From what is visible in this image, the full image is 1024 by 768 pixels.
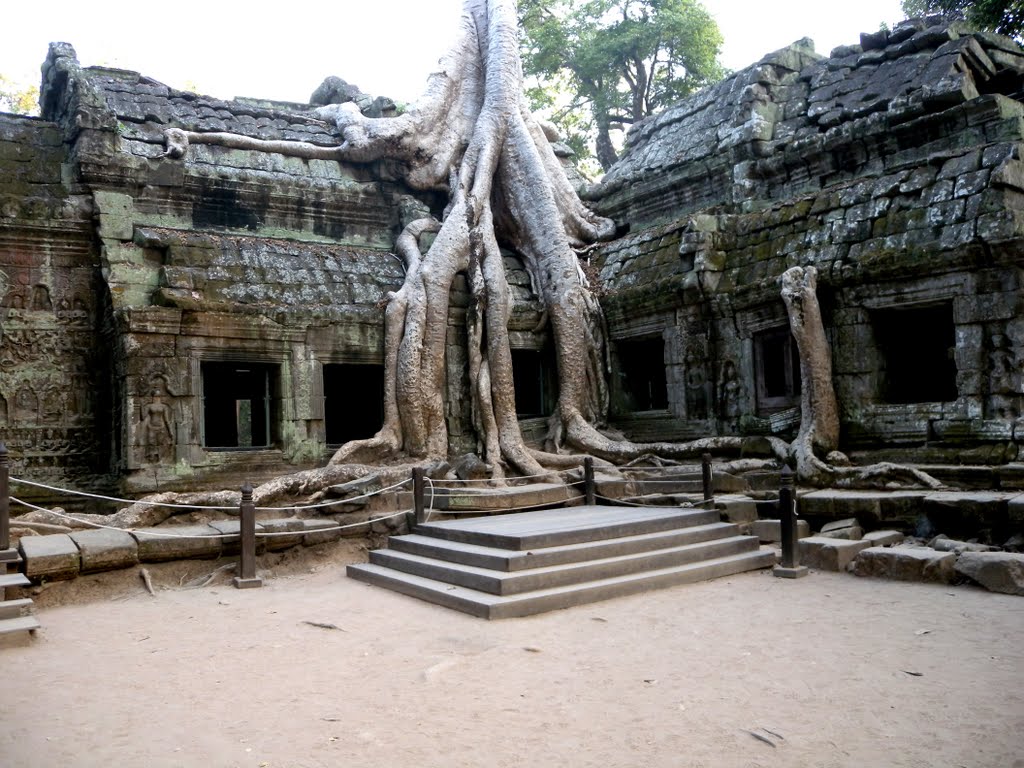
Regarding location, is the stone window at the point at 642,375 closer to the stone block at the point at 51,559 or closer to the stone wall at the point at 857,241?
the stone wall at the point at 857,241

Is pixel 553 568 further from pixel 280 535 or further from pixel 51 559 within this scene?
pixel 51 559

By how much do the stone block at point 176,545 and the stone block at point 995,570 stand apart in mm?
5315

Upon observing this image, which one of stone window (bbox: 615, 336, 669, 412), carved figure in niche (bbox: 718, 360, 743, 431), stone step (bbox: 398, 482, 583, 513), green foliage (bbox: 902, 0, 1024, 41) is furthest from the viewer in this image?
stone window (bbox: 615, 336, 669, 412)

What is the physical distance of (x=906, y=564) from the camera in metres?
5.77

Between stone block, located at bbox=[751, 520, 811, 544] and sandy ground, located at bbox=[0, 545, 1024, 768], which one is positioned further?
stone block, located at bbox=[751, 520, 811, 544]

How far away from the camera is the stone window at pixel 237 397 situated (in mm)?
8875

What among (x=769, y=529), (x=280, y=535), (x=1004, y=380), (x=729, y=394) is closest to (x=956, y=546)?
(x=769, y=529)

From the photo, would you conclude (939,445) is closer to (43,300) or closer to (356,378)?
(356,378)

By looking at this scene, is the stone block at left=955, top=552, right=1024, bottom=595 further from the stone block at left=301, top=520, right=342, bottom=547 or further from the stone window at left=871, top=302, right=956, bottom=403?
the stone block at left=301, top=520, right=342, bottom=547

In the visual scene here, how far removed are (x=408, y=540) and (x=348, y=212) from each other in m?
4.97

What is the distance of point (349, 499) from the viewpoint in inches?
290

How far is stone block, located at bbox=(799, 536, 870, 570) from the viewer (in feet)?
20.3

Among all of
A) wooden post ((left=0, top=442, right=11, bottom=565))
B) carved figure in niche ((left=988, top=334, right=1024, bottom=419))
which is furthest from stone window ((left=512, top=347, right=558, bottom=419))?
wooden post ((left=0, top=442, right=11, bottom=565))

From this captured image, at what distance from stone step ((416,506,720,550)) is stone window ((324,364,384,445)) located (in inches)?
168
